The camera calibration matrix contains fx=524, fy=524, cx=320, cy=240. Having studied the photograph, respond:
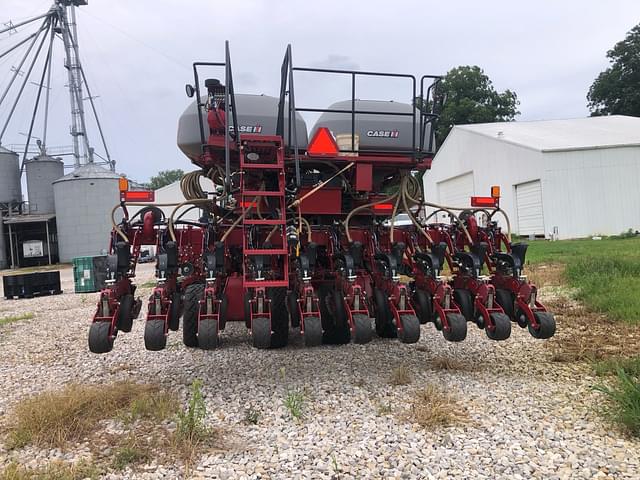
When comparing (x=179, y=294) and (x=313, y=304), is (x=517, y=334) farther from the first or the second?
(x=179, y=294)

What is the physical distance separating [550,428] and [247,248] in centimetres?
285

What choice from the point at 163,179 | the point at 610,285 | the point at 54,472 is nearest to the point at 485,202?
the point at 610,285

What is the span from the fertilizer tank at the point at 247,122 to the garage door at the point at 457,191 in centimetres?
2365

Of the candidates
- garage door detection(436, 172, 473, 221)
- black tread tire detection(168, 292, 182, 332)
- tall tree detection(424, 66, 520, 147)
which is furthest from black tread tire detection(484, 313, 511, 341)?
tall tree detection(424, 66, 520, 147)

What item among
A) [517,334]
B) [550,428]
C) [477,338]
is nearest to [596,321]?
[517,334]

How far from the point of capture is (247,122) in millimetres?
5551

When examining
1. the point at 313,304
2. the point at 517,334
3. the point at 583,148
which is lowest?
the point at 517,334

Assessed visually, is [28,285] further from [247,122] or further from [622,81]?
[622,81]

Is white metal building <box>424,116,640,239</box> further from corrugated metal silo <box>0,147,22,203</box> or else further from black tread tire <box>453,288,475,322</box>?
corrugated metal silo <box>0,147,22,203</box>

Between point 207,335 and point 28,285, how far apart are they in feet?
47.2

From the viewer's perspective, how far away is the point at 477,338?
677cm

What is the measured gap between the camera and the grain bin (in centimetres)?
3569

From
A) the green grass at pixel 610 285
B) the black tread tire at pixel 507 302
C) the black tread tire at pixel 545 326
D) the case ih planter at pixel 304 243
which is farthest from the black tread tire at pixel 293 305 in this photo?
the green grass at pixel 610 285

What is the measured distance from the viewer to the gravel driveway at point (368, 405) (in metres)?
3.35
